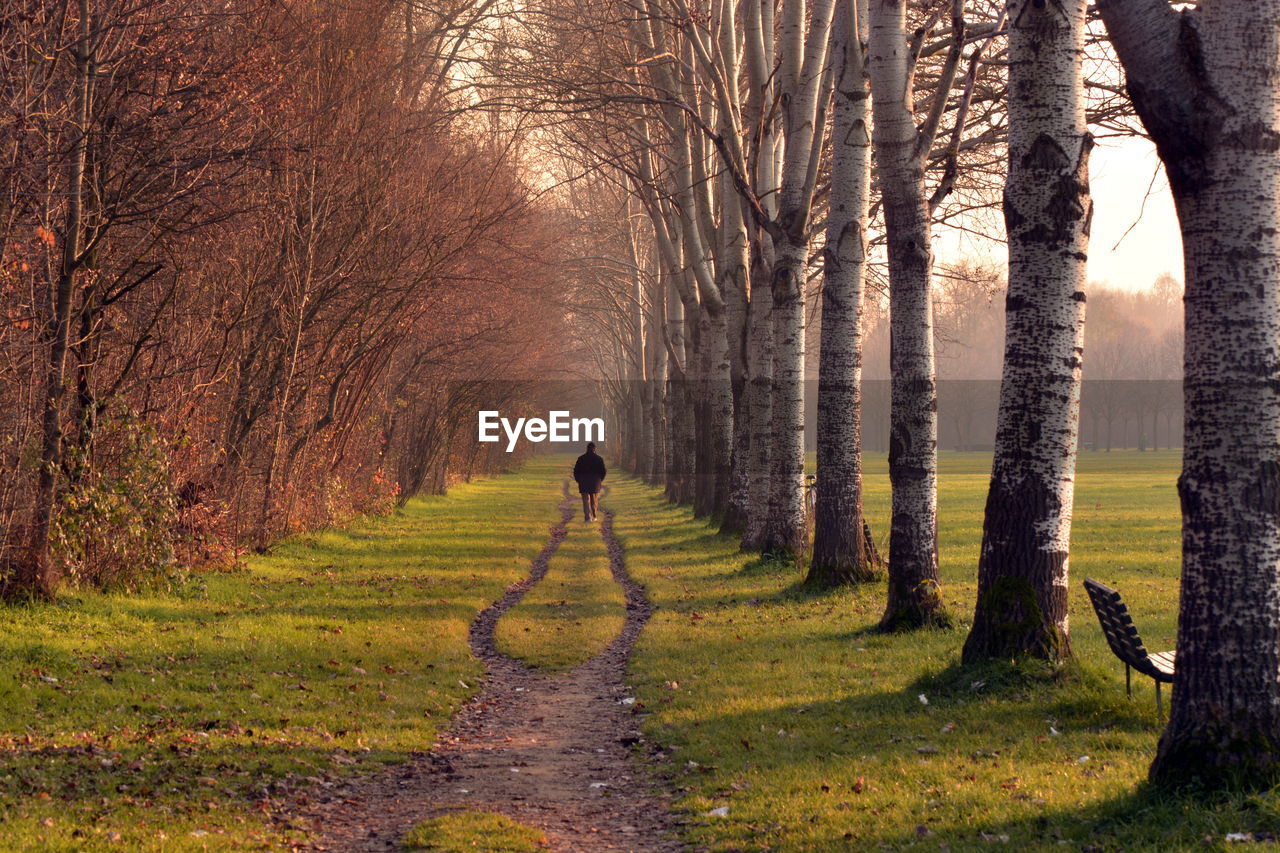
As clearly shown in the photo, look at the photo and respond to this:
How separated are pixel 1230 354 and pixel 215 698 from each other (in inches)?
308

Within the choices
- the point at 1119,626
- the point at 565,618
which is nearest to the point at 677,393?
the point at 565,618

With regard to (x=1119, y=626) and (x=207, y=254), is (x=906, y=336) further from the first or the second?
(x=207, y=254)

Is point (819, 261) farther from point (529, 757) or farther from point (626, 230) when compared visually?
point (529, 757)

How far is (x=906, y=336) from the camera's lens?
12.8m

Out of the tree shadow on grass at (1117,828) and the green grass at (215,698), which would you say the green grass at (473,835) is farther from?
the tree shadow on grass at (1117,828)

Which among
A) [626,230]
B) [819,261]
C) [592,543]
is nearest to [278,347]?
[592,543]

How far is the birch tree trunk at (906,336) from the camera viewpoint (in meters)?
12.7

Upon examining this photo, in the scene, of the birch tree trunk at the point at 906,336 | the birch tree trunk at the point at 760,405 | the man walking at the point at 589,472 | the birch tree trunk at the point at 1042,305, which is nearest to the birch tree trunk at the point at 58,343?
the birch tree trunk at the point at 906,336

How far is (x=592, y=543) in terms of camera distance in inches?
1095

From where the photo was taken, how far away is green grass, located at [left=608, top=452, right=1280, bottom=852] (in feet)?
20.9

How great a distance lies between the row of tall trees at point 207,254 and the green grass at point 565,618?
4.56m

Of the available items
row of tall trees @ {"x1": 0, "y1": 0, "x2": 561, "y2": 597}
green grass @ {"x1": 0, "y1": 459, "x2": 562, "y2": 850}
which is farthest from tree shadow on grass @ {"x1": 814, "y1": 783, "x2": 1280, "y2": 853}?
row of tall trees @ {"x1": 0, "y1": 0, "x2": 561, "y2": 597}

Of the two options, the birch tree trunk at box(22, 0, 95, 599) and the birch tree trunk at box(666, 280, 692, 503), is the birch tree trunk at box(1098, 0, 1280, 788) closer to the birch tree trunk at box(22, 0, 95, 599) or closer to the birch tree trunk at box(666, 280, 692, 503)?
the birch tree trunk at box(22, 0, 95, 599)

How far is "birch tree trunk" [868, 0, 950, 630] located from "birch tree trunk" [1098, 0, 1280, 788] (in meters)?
6.26
